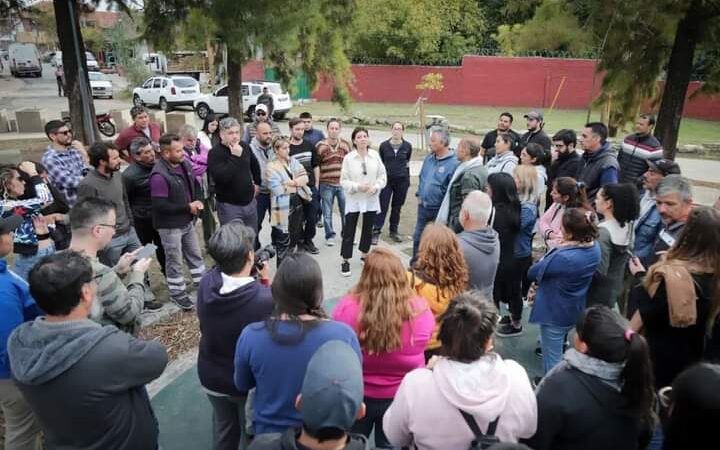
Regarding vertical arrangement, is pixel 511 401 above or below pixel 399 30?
below

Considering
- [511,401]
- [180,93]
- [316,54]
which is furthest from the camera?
[180,93]

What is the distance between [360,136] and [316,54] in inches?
145

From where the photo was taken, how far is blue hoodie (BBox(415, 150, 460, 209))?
5.61 m

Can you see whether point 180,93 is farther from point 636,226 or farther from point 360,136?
point 636,226

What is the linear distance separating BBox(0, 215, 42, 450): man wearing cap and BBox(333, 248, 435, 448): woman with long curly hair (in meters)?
1.58

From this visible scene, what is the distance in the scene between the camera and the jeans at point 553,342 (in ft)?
11.8

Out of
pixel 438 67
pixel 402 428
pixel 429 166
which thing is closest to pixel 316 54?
pixel 429 166

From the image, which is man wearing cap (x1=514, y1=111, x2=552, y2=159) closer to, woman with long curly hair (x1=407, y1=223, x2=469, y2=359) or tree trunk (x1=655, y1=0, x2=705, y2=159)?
tree trunk (x1=655, y1=0, x2=705, y2=159)

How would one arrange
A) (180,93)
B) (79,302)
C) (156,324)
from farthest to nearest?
(180,93), (156,324), (79,302)

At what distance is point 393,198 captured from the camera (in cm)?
721

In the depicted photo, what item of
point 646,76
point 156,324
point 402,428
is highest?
point 646,76

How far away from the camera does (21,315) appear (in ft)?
8.46

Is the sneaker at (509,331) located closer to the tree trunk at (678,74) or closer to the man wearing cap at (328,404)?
the man wearing cap at (328,404)

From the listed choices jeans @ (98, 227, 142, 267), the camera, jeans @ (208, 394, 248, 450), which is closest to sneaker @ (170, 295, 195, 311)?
jeans @ (98, 227, 142, 267)
